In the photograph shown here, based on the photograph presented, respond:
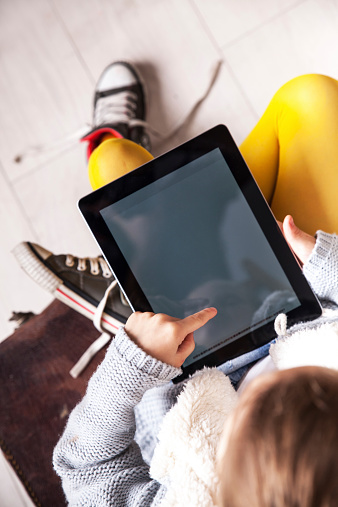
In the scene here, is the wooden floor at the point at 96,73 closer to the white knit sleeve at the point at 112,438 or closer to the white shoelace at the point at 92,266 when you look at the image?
the white shoelace at the point at 92,266

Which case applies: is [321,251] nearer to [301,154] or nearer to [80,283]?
[301,154]

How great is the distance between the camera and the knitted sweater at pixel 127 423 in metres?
0.47

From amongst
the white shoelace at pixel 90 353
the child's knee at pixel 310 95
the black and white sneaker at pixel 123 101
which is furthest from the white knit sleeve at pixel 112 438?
the black and white sneaker at pixel 123 101

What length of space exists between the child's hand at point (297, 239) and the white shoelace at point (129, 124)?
51 cm

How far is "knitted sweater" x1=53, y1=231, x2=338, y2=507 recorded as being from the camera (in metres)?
0.47

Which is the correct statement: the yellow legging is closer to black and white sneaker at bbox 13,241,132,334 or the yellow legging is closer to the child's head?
black and white sneaker at bbox 13,241,132,334

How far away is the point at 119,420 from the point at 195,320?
160 millimetres

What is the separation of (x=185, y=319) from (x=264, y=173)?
30cm

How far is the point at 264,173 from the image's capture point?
657 mm

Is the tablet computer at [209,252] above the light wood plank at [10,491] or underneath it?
above

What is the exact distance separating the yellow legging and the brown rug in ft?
0.92

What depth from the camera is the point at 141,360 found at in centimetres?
47

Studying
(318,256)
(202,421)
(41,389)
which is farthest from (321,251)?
(41,389)

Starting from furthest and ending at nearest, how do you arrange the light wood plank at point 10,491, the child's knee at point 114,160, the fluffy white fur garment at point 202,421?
the light wood plank at point 10,491 → the child's knee at point 114,160 → the fluffy white fur garment at point 202,421
